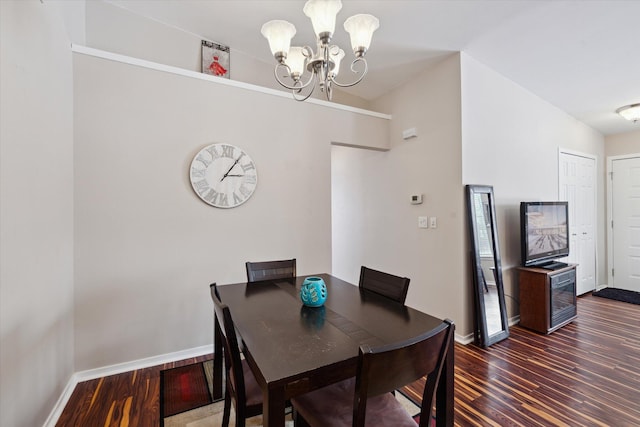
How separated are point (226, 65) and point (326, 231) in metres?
2.04

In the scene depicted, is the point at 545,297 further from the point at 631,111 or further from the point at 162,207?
the point at 162,207

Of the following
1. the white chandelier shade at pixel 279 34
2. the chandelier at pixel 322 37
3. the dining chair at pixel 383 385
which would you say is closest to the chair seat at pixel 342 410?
the dining chair at pixel 383 385

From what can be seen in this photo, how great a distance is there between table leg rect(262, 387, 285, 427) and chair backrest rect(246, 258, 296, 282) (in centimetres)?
129

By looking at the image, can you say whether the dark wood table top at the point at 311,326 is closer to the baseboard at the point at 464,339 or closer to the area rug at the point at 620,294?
the baseboard at the point at 464,339

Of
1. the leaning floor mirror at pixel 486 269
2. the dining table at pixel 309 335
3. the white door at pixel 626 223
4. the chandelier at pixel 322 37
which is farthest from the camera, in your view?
the white door at pixel 626 223

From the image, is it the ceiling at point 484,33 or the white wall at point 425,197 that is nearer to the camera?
the ceiling at point 484,33

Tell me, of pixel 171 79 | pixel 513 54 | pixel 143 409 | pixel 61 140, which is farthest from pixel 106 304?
pixel 513 54

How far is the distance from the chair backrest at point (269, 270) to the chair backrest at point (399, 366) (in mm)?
1442

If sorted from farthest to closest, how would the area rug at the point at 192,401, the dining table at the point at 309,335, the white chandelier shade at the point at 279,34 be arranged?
the area rug at the point at 192,401 < the white chandelier shade at the point at 279,34 < the dining table at the point at 309,335

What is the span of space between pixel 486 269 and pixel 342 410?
225cm

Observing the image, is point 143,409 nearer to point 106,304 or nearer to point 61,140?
point 106,304

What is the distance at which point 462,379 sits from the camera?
214cm

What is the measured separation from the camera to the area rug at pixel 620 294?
156 inches

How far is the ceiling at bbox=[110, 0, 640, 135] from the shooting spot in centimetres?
221
